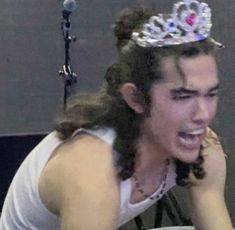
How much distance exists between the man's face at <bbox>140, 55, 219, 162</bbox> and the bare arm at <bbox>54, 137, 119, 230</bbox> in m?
0.11

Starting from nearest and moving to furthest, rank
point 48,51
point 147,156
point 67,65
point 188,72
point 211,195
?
point 188,72
point 147,156
point 211,195
point 67,65
point 48,51

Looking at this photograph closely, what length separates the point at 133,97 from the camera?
44.8 inches

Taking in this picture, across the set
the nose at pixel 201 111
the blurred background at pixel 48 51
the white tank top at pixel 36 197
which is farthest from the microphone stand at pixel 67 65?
the nose at pixel 201 111

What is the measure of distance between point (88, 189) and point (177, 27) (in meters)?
0.28

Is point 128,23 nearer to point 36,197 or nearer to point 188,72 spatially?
point 188,72

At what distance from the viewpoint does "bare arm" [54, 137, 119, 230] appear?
108 cm

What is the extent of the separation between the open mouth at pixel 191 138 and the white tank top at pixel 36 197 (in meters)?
0.12

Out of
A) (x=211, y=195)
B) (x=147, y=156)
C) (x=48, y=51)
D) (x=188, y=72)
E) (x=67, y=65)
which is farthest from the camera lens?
(x=48, y=51)

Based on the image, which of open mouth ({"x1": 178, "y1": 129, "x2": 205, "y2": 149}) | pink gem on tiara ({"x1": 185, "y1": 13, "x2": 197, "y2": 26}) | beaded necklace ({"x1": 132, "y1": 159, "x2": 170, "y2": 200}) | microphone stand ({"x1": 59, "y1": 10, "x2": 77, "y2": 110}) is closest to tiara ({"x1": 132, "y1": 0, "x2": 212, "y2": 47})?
pink gem on tiara ({"x1": 185, "y1": 13, "x2": 197, "y2": 26})

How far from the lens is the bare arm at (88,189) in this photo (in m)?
1.08

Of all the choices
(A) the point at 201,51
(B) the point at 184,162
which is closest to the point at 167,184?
(B) the point at 184,162

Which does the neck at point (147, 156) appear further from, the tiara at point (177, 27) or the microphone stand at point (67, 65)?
the microphone stand at point (67, 65)

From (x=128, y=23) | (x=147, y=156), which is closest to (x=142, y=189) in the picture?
(x=147, y=156)

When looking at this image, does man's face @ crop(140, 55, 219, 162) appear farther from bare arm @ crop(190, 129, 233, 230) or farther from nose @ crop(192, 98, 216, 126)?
bare arm @ crop(190, 129, 233, 230)
